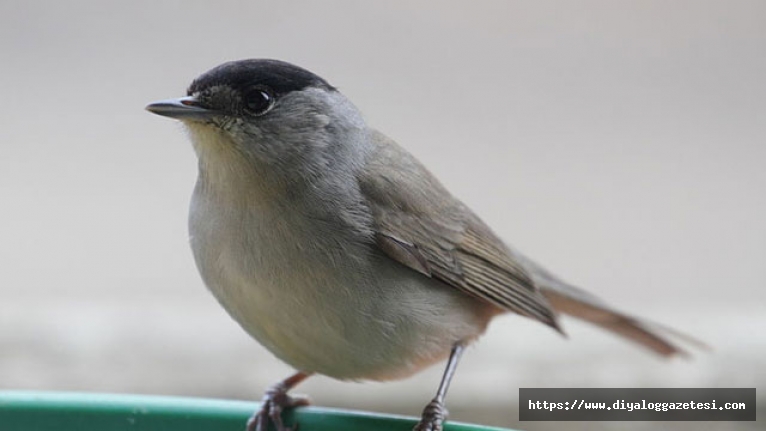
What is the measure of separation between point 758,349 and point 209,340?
2567 mm

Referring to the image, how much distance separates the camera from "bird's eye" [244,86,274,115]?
399cm

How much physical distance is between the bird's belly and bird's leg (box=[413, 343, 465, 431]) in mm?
95

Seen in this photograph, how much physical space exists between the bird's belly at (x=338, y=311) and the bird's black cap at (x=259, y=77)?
55 cm

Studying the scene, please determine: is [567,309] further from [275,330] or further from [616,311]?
[275,330]

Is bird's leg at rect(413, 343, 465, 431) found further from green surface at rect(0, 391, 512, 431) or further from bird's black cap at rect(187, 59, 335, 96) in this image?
bird's black cap at rect(187, 59, 335, 96)

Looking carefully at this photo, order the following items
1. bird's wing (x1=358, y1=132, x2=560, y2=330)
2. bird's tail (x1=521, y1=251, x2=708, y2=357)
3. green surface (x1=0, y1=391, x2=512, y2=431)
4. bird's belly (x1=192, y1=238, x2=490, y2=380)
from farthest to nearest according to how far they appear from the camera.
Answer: bird's tail (x1=521, y1=251, x2=708, y2=357), bird's wing (x1=358, y1=132, x2=560, y2=330), bird's belly (x1=192, y1=238, x2=490, y2=380), green surface (x1=0, y1=391, x2=512, y2=431)

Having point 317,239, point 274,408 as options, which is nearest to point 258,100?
point 317,239

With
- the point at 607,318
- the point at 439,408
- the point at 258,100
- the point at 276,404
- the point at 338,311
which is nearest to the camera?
the point at 338,311

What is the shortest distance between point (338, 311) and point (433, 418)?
499 mm

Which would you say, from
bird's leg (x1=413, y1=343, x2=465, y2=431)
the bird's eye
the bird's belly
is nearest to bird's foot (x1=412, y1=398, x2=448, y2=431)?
bird's leg (x1=413, y1=343, x2=465, y2=431)

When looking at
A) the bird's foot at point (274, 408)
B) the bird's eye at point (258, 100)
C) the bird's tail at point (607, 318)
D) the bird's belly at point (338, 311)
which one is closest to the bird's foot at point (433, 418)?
the bird's belly at point (338, 311)

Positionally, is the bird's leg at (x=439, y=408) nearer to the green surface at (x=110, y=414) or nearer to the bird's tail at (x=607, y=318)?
the green surface at (x=110, y=414)

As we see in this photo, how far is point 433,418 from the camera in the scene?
409 centimetres

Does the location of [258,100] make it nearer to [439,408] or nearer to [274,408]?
[274,408]
